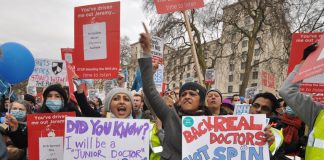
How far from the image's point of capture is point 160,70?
8180mm

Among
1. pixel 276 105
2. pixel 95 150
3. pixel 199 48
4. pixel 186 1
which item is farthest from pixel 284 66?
pixel 95 150

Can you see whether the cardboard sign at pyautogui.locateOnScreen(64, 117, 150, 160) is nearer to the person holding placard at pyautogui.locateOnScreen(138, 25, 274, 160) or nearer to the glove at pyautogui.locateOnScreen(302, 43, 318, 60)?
the person holding placard at pyautogui.locateOnScreen(138, 25, 274, 160)

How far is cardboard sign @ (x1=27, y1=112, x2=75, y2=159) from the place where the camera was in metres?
3.53

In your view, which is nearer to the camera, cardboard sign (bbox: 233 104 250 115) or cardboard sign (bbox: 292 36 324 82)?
cardboard sign (bbox: 292 36 324 82)

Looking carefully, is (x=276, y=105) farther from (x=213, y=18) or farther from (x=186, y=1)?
(x=213, y=18)

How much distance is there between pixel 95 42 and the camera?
459 cm

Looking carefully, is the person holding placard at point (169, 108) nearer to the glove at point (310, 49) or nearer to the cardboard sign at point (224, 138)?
the cardboard sign at point (224, 138)

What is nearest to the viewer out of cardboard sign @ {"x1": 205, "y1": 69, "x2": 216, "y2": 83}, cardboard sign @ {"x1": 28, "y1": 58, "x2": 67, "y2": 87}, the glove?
the glove

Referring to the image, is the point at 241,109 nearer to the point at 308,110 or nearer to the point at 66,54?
the point at 308,110

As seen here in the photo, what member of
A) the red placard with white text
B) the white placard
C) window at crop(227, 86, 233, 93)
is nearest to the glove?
the red placard with white text

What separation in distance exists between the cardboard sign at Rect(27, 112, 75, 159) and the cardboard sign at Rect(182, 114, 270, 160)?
4.04ft

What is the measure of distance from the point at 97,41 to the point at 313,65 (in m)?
2.58

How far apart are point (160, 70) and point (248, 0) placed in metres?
13.7

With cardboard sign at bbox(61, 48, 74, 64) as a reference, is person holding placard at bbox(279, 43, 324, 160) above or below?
below
